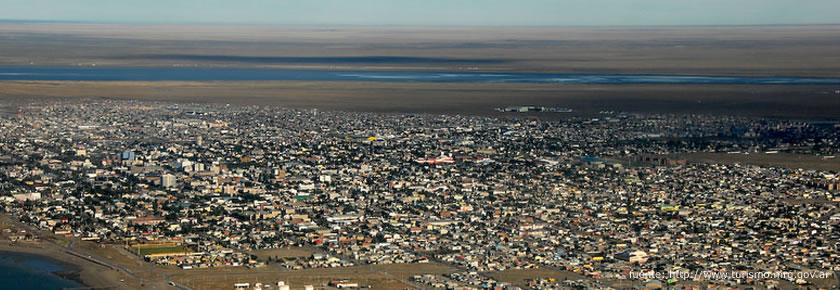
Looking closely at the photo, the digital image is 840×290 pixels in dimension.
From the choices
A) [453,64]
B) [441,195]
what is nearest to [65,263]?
[441,195]

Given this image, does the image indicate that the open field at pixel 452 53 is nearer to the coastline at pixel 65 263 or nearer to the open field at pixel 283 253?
the open field at pixel 283 253

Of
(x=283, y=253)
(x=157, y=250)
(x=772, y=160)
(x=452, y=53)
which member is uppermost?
(x=772, y=160)

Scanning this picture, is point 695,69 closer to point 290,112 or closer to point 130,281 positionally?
point 290,112

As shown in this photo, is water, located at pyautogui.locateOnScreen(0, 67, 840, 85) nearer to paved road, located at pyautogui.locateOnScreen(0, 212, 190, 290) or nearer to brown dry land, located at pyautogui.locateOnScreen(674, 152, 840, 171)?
brown dry land, located at pyautogui.locateOnScreen(674, 152, 840, 171)

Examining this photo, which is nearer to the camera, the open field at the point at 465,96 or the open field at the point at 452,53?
the open field at the point at 465,96

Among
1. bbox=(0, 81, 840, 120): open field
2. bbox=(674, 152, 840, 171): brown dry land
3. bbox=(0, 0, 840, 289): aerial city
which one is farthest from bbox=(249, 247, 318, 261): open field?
bbox=(0, 81, 840, 120): open field

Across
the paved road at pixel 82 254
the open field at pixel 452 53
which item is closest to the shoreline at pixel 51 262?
the paved road at pixel 82 254

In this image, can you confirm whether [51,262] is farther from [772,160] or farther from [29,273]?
[772,160]
